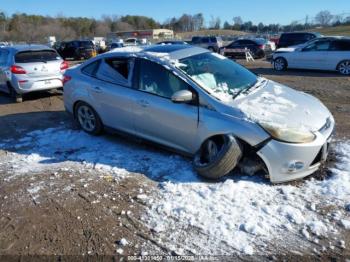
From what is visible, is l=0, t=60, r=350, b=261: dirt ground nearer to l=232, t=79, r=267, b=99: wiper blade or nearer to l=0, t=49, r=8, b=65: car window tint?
l=232, t=79, r=267, b=99: wiper blade

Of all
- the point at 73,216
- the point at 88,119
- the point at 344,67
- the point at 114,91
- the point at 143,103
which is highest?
the point at 114,91

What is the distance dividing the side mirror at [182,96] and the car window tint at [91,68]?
211 centimetres

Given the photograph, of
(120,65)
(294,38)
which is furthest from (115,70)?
Result: (294,38)

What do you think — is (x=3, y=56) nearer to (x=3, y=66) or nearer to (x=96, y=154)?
(x=3, y=66)

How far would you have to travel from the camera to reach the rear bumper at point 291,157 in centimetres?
406

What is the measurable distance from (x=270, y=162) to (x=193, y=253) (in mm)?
1508

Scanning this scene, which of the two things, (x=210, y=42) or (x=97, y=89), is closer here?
(x=97, y=89)

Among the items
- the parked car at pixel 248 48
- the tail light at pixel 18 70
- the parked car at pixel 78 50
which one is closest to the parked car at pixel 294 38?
the parked car at pixel 248 48

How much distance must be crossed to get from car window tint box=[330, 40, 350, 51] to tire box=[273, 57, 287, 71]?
2.17 m

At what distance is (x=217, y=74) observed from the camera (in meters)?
5.10

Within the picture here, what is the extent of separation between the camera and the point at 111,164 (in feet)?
17.0

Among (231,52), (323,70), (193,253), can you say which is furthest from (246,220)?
(231,52)

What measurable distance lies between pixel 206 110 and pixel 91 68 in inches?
104

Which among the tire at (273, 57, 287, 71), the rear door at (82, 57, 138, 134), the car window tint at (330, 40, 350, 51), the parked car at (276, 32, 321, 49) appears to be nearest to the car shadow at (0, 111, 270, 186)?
the rear door at (82, 57, 138, 134)
